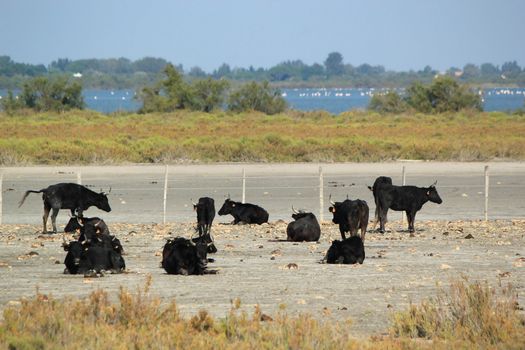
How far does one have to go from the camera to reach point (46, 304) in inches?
480

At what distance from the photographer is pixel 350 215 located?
2122cm

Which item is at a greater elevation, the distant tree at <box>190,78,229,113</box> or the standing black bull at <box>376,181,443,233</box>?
the distant tree at <box>190,78,229,113</box>

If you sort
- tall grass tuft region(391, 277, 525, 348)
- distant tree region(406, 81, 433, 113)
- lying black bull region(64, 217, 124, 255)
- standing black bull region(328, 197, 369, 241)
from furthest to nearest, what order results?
distant tree region(406, 81, 433, 113)
standing black bull region(328, 197, 369, 241)
lying black bull region(64, 217, 124, 255)
tall grass tuft region(391, 277, 525, 348)

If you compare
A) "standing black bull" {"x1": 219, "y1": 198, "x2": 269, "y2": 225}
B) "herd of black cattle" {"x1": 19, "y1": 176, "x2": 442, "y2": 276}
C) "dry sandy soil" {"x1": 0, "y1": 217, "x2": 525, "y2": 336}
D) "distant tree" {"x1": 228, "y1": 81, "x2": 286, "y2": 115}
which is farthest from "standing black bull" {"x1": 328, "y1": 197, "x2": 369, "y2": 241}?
"distant tree" {"x1": 228, "y1": 81, "x2": 286, "y2": 115}

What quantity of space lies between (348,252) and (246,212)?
817 centimetres

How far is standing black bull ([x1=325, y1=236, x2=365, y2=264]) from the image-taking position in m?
18.5

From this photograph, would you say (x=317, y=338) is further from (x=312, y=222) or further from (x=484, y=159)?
(x=484, y=159)

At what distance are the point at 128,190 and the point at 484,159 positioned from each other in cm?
1858

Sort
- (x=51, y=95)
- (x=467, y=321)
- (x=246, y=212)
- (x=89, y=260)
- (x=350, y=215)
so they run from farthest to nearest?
1. (x=51, y=95)
2. (x=246, y=212)
3. (x=350, y=215)
4. (x=89, y=260)
5. (x=467, y=321)

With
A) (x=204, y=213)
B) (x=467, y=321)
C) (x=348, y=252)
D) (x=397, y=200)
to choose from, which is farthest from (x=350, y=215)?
(x=467, y=321)

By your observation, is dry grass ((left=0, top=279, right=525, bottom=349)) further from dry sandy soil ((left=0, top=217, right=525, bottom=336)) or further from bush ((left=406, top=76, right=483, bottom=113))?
bush ((left=406, top=76, right=483, bottom=113))

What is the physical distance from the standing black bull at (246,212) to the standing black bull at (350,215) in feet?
16.4

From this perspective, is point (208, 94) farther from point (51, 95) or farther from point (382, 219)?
point (382, 219)

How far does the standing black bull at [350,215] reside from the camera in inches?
835
